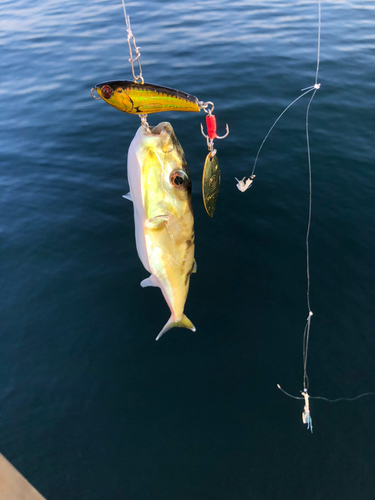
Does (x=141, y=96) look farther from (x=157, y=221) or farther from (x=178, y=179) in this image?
(x=157, y=221)

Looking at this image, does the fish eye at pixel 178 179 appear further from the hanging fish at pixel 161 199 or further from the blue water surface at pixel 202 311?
the blue water surface at pixel 202 311

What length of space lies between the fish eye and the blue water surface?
12.1ft

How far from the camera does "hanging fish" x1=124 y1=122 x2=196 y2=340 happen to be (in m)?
3.24

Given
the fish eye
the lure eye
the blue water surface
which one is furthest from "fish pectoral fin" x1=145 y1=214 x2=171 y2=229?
the blue water surface

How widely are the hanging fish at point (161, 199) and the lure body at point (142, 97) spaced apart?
0.24 meters

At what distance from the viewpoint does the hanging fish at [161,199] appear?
3.24 metres

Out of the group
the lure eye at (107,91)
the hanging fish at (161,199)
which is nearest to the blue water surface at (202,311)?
the hanging fish at (161,199)

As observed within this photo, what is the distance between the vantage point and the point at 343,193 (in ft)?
27.7

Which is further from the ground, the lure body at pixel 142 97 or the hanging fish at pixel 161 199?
the lure body at pixel 142 97

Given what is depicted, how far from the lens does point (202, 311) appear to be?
6609 mm

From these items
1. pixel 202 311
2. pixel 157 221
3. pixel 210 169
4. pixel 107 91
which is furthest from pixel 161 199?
pixel 202 311

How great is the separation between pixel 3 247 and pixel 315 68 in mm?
13427

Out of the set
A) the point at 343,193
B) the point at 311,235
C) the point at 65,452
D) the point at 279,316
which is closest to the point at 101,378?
the point at 65,452

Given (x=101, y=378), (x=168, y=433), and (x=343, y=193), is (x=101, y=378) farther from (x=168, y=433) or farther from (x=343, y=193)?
(x=343, y=193)
